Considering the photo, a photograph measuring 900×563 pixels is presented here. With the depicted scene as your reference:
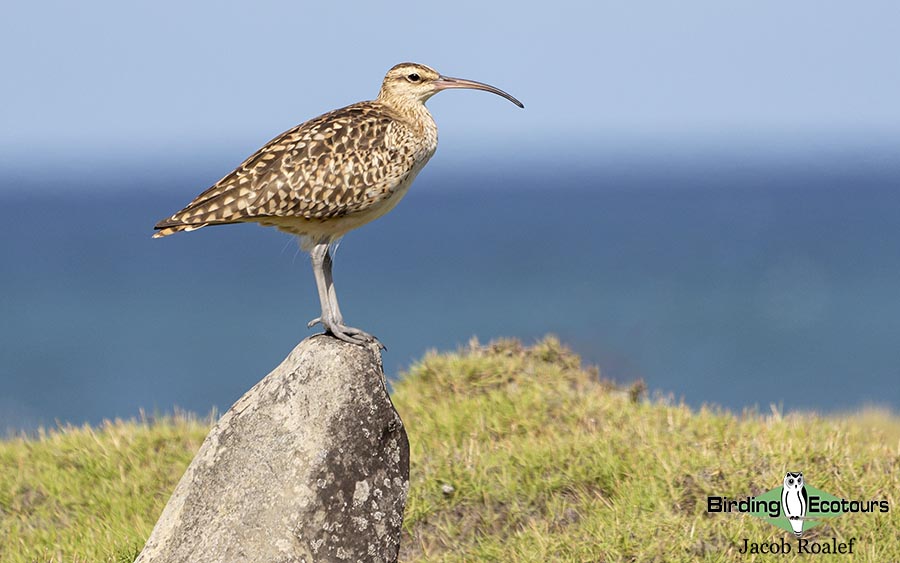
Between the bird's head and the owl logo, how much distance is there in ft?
13.8

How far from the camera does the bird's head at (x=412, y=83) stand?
9680 mm

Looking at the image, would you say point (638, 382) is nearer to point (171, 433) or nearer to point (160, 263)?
point (171, 433)

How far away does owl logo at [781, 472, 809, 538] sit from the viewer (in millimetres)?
9555

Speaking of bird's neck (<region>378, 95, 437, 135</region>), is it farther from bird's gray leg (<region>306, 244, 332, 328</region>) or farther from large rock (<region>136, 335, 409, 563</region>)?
large rock (<region>136, 335, 409, 563</region>)

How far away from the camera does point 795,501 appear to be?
9.69 metres

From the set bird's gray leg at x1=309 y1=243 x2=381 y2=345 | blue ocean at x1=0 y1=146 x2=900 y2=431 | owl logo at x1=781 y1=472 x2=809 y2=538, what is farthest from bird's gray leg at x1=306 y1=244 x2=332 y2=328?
blue ocean at x1=0 y1=146 x2=900 y2=431

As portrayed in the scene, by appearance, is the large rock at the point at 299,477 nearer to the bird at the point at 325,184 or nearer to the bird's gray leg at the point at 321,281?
the bird's gray leg at the point at 321,281

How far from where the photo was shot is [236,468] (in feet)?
27.1

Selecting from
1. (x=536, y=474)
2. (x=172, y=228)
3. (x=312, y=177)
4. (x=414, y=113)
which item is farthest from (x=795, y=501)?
(x=172, y=228)

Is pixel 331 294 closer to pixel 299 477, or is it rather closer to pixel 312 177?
pixel 312 177

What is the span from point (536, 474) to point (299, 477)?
120 inches

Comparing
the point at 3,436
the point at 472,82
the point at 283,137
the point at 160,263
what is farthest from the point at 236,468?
the point at 160,263

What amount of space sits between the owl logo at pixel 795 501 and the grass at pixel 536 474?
0.13 meters

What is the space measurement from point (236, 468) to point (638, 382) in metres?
6.47
